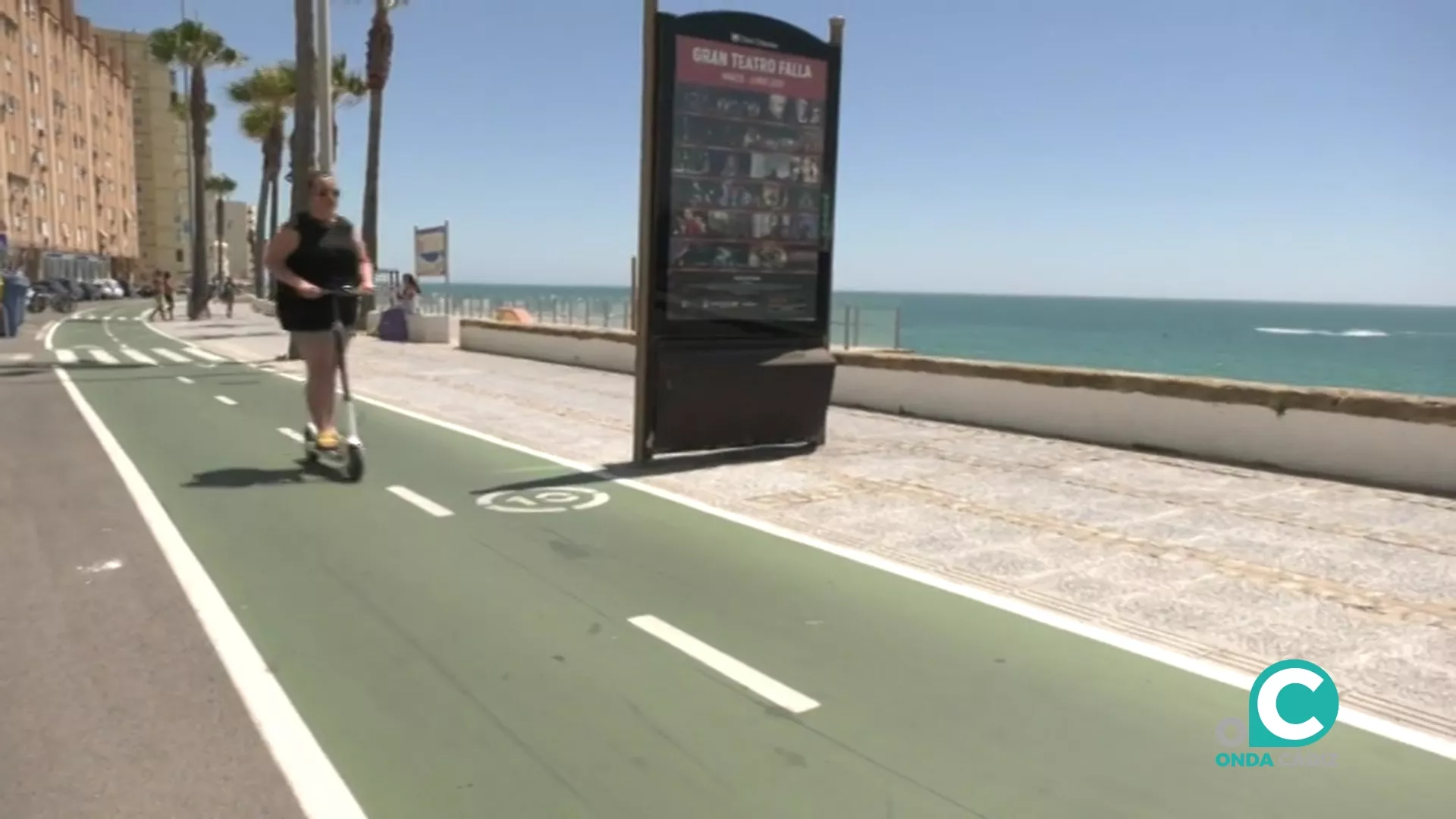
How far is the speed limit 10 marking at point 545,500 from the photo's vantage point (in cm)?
700

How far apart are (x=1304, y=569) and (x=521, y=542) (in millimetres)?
4285

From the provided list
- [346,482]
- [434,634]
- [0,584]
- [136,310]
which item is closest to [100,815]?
[434,634]

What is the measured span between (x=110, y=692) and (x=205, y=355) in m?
19.6

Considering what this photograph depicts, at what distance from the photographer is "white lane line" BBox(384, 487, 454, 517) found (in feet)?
22.4

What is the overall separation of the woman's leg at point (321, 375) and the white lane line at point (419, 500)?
27.4 inches

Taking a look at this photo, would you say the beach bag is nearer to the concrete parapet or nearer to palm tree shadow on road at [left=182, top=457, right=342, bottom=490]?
the concrete parapet

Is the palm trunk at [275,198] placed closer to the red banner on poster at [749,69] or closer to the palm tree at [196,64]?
the palm tree at [196,64]

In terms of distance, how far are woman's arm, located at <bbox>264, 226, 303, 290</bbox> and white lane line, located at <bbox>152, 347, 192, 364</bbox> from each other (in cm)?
1372

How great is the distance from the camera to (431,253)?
3356 centimetres

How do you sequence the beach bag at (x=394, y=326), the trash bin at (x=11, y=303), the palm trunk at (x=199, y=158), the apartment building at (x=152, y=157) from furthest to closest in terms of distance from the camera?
the apartment building at (x=152, y=157)
the palm trunk at (x=199, y=158)
the beach bag at (x=394, y=326)
the trash bin at (x=11, y=303)

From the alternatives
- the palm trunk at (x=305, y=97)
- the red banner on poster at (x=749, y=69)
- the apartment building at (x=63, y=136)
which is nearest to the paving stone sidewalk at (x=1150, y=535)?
the red banner on poster at (x=749, y=69)

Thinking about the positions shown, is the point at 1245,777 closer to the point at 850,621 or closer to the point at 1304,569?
the point at 850,621

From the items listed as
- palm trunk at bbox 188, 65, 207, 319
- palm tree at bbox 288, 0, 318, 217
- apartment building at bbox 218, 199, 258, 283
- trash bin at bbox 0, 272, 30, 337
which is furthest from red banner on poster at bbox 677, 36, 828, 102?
apartment building at bbox 218, 199, 258, 283

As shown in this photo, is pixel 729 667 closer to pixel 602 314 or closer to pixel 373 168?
pixel 602 314
